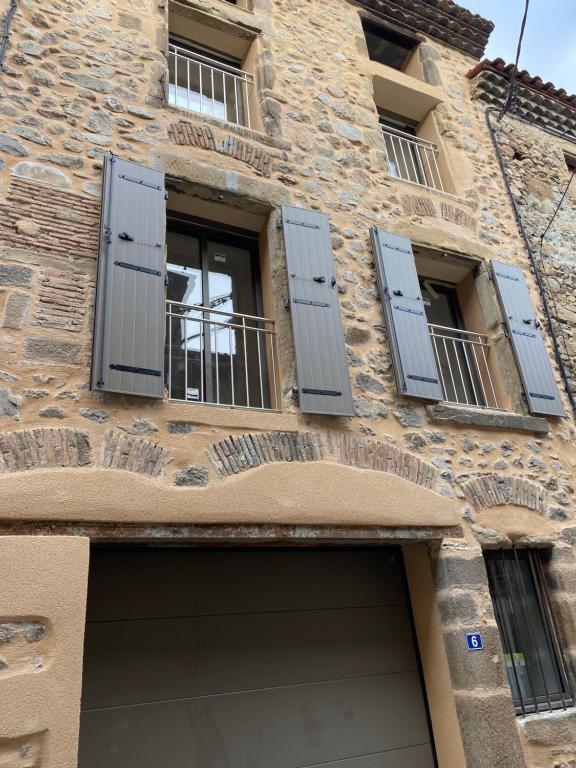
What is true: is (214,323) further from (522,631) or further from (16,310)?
(522,631)

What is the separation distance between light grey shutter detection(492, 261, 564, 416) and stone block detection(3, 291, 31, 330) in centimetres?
403

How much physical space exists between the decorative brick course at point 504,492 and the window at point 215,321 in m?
1.68

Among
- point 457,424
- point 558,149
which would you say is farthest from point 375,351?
point 558,149

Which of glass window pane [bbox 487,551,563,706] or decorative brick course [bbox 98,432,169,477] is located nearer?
decorative brick course [bbox 98,432,169,477]

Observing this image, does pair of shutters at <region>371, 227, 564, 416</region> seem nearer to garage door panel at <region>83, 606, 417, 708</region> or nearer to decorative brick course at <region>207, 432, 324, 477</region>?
decorative brick course at <region>207, 432, 324, 477</region>

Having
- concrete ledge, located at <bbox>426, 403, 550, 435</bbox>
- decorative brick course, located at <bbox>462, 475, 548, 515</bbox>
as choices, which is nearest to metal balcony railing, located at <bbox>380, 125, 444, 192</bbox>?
concrete ledge, located at <bbox>426, 403, 550, 435</bbox>

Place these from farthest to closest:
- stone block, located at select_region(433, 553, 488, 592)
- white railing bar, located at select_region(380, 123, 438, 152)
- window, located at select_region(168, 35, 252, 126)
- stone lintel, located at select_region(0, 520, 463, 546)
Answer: white railing bar, located at select_region(380, 123, 438, 152)
window, located at select_region(168, 35, 252, 126)
stone block, located at select_region(433, 553, 488, 592)
stone lintel, located at select_region(0, 520, 463, 546)

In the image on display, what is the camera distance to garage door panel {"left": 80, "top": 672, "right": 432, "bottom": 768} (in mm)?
3068

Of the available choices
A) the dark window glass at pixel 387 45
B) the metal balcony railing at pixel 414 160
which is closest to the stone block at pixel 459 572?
the metal balcony railing at pixel 414 160

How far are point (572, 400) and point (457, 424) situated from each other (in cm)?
161

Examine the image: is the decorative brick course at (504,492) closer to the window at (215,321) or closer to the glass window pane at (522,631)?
the glass window pane at (522,631)

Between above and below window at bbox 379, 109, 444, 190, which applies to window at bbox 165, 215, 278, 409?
below

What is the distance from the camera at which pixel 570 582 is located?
13.5 ft

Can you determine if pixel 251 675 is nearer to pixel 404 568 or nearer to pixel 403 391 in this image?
pixel 404 568
